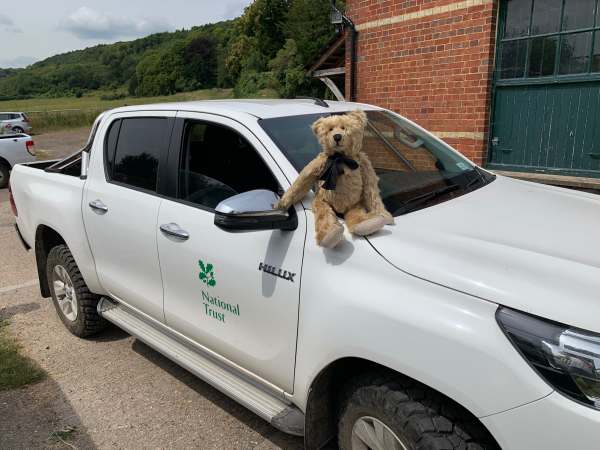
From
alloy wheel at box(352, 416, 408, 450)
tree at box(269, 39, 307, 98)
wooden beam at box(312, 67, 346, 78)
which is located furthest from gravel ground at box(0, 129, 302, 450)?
tree at box(269, 39, 307, 98)

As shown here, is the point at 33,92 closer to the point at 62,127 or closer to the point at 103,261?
the point at 62,127

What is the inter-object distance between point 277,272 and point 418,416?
863 mm

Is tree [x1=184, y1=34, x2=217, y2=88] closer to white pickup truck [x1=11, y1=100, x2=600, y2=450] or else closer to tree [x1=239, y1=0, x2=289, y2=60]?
tree [x1=239, y1=0, x2=289, y2=60]

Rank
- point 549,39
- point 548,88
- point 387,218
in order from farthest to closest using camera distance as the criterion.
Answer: point 548,88 → point 549,39 → point 387,218

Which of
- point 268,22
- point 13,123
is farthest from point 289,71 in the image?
point 13,123

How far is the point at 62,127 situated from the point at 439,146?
4570cm

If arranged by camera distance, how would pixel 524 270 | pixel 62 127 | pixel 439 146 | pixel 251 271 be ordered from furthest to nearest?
pixel 62 127, pixel 439 146, pixel 251 271, pixel 524 270

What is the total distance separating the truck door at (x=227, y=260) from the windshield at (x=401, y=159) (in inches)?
7.9

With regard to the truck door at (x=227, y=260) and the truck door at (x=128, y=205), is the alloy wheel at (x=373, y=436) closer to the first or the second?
the truck door at (x=227, y=260)

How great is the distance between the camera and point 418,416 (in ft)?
6.09

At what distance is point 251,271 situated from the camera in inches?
95.9

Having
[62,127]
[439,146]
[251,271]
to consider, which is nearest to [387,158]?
[439,146]

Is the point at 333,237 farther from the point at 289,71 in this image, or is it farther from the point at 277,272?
the point at 289,71

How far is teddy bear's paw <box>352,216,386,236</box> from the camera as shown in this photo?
2.08m
